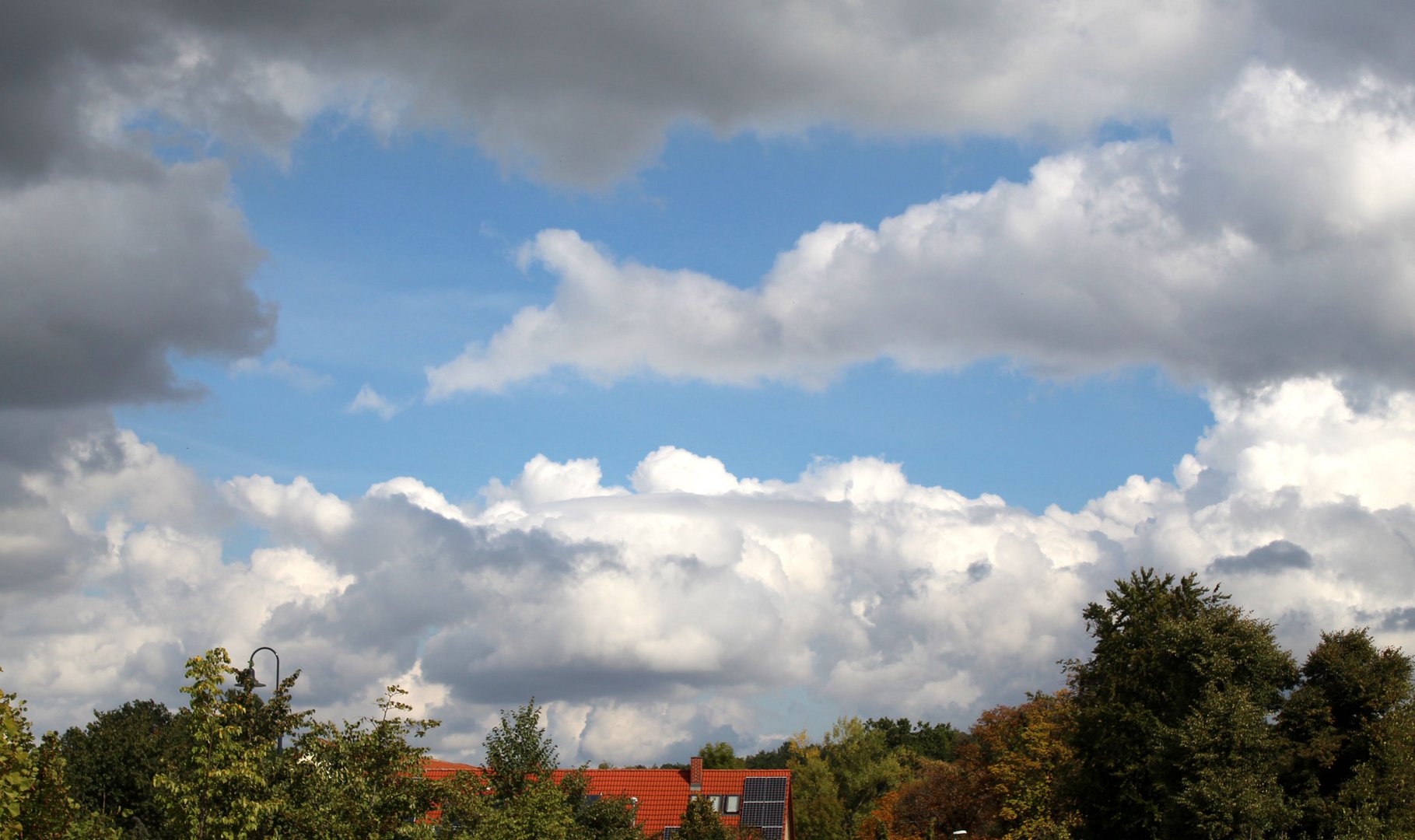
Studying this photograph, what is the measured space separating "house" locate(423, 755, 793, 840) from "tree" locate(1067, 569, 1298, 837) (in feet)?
151

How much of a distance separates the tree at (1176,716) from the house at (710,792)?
4608cm

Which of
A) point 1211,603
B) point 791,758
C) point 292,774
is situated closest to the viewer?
point 292,774

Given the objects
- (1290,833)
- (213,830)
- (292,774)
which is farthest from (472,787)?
(1290,833)

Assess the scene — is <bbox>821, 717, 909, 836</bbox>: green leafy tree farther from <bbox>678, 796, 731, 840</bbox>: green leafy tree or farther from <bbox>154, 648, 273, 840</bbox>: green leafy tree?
<bbox>154, 648, 273, 840</bbox>: green leafy tree

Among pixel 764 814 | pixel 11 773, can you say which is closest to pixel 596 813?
pixel 11 773

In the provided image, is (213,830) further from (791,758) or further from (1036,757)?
(791,758)

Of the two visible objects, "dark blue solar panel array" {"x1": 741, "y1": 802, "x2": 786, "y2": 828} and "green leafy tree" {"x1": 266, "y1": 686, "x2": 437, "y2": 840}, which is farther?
"dark blue solar panel array" {"x1": 741, "y1": 802, "x2": 786, "y2": 828}

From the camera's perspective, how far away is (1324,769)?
4919 centimetres

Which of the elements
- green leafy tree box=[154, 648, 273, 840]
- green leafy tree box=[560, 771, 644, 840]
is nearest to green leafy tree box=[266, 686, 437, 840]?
green leafy tree box=[154, 648, 273, 840]

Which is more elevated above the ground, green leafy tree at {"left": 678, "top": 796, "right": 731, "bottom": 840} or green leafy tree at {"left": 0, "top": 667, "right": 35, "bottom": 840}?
green leafy tree at {"left": 0, "top": 667, "right": 35, "bottom": 840}

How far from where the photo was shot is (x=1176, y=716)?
52719 mm

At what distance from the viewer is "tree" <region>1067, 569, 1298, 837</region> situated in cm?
4722

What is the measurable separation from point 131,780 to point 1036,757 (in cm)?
5682

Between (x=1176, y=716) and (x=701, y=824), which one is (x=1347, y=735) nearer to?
(x=1176, y=716)
